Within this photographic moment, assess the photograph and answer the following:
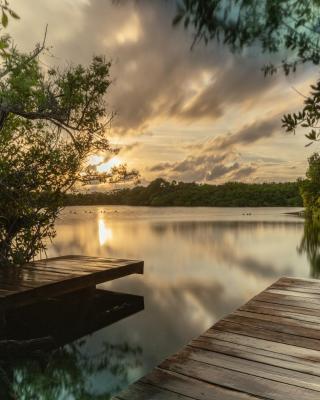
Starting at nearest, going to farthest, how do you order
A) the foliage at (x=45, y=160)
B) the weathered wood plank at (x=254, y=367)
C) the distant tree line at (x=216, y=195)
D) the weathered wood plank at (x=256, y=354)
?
the weathered wood plank at (x=254, y=367) < the weathered wood plank at (x=256, y=354) < the foliage at (x=45, y=160) < the distant tree line at (x=216, y=195)

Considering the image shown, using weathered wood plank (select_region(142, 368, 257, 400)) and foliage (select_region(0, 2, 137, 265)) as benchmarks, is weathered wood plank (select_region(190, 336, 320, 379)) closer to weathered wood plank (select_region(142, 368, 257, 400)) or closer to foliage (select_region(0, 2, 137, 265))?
weathered wood plank (select_region(142, 368, 257, 400))

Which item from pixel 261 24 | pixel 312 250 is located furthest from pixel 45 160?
pixel 312 250

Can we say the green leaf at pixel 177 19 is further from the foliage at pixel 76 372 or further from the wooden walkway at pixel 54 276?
the wooden walkway at pixel 54 276

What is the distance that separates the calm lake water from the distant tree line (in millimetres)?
72707

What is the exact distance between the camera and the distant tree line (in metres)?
102

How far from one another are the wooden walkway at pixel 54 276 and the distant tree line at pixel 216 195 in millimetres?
86488

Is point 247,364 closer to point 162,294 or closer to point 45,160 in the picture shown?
point 45,160

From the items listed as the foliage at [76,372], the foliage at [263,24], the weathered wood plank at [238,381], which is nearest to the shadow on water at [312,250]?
the foliage at [76,372]

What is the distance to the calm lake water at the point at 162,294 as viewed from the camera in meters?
6.18

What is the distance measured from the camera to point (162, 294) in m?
12.3

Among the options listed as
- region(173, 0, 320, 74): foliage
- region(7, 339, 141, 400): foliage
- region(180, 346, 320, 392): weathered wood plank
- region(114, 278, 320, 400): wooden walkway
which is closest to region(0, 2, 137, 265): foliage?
region(7, 339, 141, 400): foliage

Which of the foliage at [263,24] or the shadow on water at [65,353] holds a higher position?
the foliage at [263,24]

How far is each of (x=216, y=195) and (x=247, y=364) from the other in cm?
10747

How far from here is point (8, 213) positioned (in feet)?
31.3
